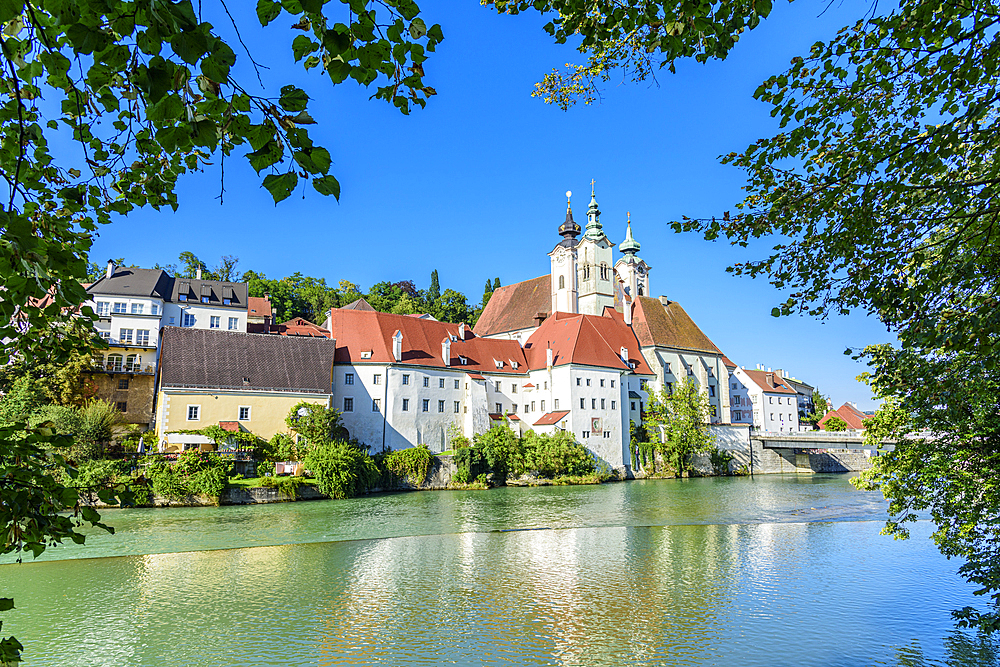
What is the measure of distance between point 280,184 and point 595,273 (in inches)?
2513

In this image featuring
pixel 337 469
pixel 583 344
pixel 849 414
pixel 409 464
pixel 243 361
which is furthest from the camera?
pixel 849 414

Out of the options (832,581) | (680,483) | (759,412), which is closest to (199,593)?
(832,581)

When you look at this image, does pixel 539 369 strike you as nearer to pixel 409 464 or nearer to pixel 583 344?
pixel 583 344

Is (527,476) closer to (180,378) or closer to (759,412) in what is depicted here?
(180,378)

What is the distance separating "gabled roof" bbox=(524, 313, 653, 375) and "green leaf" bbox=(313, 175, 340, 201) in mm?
45122

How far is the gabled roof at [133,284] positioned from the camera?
151 feet

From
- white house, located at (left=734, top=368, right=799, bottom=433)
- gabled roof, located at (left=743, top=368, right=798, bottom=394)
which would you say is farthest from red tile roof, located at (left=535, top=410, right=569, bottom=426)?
gabled roof, located at (left=743, top=368, right=798, bottom=394)

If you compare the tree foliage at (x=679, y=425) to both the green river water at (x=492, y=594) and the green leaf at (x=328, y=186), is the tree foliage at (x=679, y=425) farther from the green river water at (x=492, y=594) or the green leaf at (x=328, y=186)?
the green leaf at (x=328, y=186)

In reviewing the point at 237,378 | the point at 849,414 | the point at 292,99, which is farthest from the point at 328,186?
the point at 849,414

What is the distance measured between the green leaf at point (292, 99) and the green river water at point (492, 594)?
31.9 feet

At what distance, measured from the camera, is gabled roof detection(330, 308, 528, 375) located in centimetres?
4322

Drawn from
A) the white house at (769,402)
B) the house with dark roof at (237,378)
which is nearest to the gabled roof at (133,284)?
the house with dark roof at (237,378)

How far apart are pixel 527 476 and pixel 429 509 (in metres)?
14.2

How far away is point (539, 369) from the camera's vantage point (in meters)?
49.8
